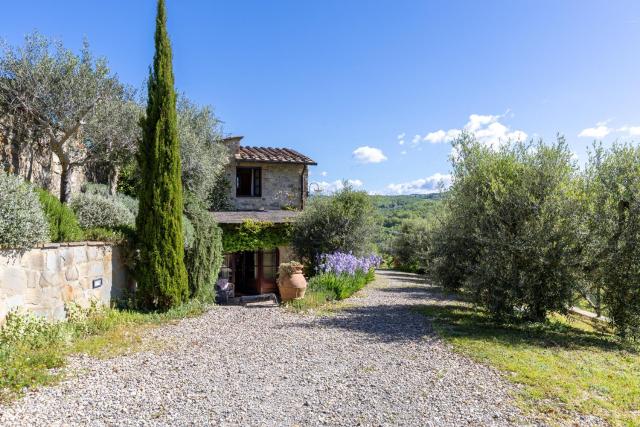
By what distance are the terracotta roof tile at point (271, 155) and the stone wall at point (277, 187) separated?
0.27 metres

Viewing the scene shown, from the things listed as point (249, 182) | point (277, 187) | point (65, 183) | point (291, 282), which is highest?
point (249, 182)

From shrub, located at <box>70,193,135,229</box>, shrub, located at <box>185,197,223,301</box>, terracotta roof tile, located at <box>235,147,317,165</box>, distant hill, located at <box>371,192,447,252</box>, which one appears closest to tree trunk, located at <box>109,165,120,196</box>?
shrub, located at <box>70,193,135,229</box>

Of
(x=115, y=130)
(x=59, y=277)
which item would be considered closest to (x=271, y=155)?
(x=115, y=130)

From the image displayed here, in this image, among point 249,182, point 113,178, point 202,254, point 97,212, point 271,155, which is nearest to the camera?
point 97,212

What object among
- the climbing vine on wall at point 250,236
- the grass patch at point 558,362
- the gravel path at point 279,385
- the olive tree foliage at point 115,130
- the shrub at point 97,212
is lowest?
the grass patch at point 558,362

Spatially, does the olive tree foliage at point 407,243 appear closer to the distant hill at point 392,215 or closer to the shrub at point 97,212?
the distant hill at point 392,215

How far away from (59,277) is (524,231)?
29.1ft

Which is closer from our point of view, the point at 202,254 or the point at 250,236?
the point at 202,254

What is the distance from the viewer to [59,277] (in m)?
6.84

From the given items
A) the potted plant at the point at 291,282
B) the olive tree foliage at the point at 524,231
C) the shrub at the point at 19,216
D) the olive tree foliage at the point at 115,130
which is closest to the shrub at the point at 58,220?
the shrub at the point at 19,216

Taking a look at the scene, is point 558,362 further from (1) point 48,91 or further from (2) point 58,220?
(1) point 48,91

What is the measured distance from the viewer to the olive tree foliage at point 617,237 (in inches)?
293

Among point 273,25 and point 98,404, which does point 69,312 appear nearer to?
point 98,404

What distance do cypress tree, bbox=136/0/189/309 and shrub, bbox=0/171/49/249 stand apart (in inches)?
86.5
